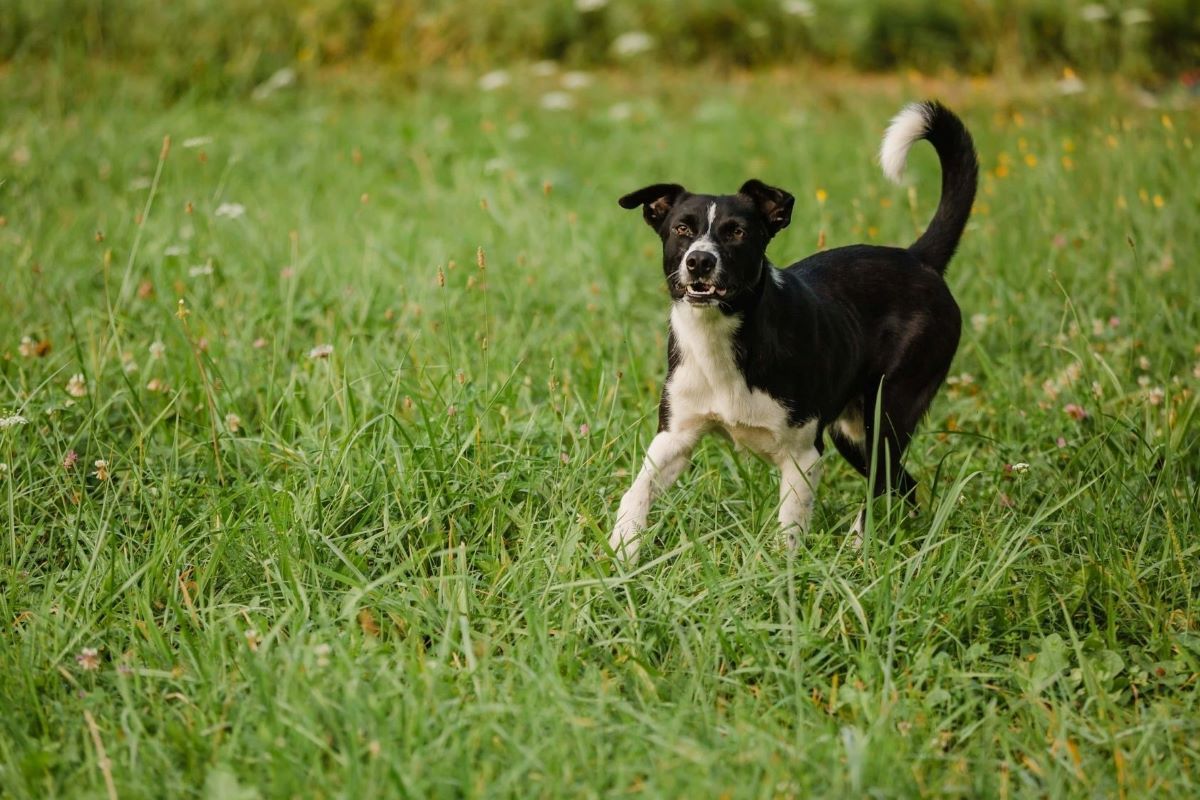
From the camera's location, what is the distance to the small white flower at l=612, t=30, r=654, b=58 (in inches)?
351

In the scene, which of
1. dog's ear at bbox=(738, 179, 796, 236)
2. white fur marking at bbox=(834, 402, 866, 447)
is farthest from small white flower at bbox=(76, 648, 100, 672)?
white fur marking at bbox=(834, 402, 866, 447)

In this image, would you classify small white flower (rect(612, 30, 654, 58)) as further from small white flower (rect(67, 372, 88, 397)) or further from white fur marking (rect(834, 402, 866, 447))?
small white flower (rect(67, 372, 88, 397))

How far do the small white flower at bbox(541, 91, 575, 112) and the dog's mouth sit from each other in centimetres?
521

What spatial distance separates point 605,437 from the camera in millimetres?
3553

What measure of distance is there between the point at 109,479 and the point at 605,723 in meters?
1.55

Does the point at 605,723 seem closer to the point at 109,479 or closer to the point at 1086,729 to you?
the point at 1086,729

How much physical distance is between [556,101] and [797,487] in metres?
5.42

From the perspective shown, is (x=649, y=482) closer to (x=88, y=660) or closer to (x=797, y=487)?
(x=797, y=487)

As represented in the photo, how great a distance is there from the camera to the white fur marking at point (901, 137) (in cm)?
359

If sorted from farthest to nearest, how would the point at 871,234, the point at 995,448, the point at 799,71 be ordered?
the point at 799,71
the point at 871,234
the point at 995,448

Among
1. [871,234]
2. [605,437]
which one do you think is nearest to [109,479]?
[605,437]

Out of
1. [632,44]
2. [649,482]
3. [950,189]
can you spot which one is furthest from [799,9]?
[649,482]

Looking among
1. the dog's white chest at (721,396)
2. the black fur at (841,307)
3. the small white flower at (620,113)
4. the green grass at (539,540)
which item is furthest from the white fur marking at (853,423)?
the small white flower at (620,113)

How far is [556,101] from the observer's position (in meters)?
8.19
